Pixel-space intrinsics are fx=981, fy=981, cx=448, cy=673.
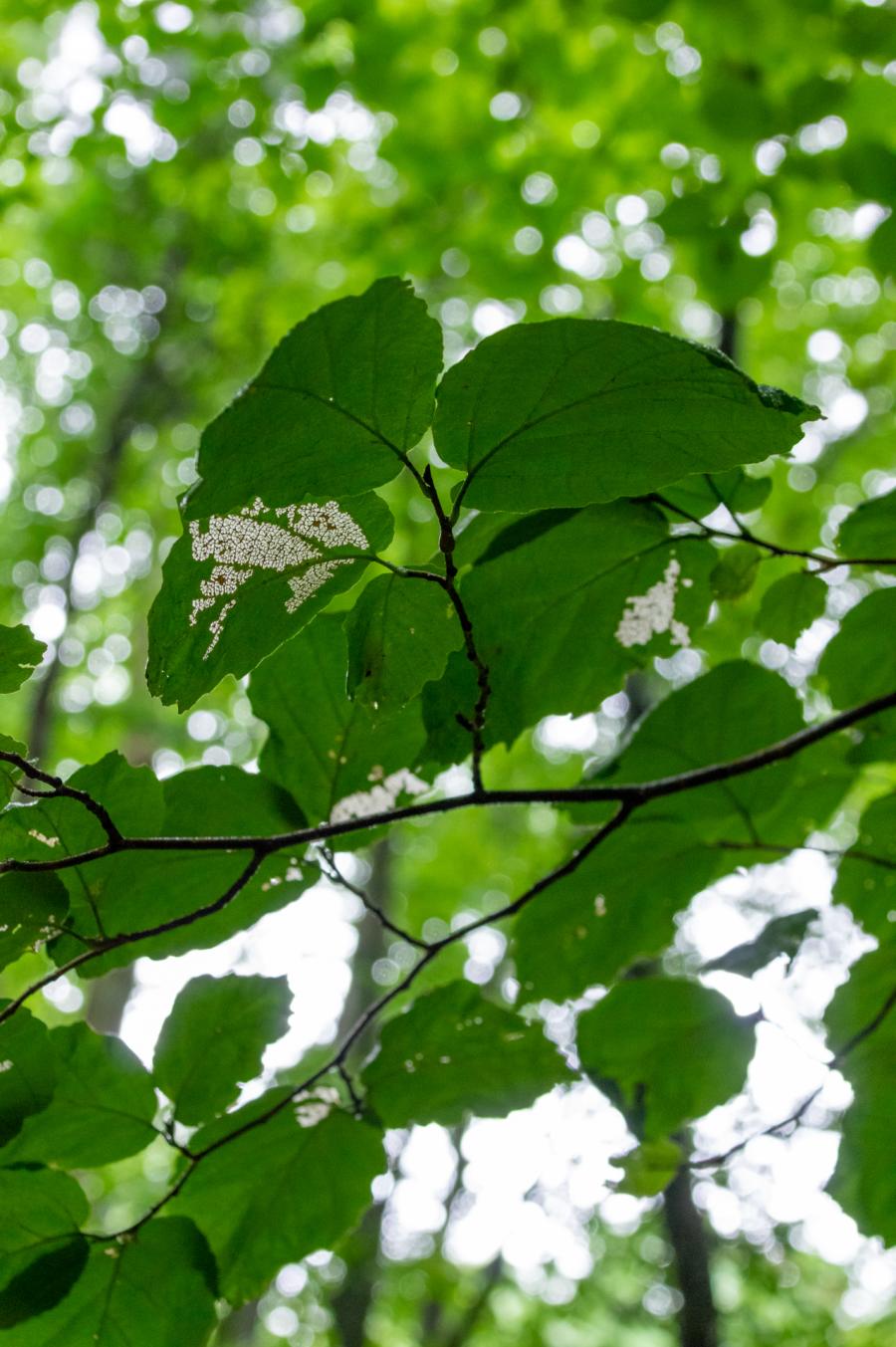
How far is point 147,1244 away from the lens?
23.5 inches

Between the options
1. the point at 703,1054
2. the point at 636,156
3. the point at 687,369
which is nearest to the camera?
the point at 687,369

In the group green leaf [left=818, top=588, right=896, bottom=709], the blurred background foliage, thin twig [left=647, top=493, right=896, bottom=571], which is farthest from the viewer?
the blurred background foliage

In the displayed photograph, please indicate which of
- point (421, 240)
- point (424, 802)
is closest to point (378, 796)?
point (424, 802)

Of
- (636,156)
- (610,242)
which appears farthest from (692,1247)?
(610,242)

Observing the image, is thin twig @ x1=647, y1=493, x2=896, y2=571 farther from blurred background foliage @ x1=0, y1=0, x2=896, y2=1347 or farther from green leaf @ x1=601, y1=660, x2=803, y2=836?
blurred background foliage @ x1=0, y1=0, x2=896, y2=1347

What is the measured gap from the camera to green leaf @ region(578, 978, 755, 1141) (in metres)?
0.72

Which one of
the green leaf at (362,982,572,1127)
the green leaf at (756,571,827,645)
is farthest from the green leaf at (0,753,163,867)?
the green leaf at (756,571,827,645)

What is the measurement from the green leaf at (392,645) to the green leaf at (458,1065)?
24cm

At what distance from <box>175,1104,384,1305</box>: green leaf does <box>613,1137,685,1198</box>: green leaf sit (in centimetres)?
17

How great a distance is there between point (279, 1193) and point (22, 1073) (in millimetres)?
186

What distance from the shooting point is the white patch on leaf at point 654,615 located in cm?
65

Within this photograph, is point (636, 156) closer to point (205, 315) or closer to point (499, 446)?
point (499, 446)

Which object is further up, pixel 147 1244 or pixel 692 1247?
pixel 147 1244

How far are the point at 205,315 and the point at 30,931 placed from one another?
5995 millimetres
